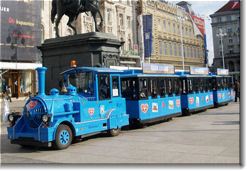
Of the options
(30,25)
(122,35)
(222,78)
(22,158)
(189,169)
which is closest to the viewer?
(189,169)

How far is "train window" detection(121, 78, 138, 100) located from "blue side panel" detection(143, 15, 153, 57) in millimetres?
39541

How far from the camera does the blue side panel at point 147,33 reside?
54.5 metres

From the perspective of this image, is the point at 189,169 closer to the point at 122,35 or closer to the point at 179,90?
the point at 179,90

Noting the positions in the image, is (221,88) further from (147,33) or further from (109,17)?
(109,17)

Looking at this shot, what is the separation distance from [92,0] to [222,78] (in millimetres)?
13060

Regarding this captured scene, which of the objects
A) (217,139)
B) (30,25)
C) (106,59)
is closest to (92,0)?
(106,59)

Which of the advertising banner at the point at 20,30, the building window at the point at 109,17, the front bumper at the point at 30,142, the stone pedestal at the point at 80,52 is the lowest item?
the front bumper at the point at 30,142

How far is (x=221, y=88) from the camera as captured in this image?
25.3 meters

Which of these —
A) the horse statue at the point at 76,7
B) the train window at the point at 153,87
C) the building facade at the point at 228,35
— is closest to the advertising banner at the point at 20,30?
the horse statue at the point at 76,7

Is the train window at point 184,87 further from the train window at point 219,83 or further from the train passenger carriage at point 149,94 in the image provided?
the train window at point 219,83

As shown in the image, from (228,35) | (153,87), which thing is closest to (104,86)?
(153,87)

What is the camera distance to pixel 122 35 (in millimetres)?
56875

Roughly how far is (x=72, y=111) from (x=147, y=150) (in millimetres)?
2754

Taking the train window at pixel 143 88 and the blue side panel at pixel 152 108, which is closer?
the blue side panel at pixel 152 108
